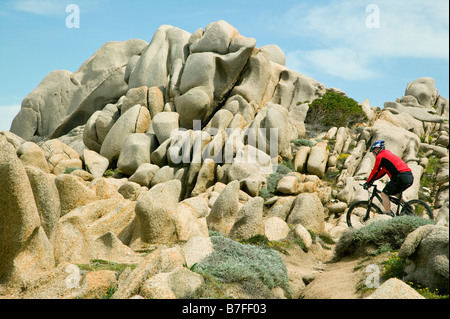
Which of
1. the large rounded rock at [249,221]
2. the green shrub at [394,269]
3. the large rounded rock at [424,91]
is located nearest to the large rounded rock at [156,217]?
the large rounded rock at [249,221]

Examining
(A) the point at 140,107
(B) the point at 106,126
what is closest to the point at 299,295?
(A) the point at 140,107

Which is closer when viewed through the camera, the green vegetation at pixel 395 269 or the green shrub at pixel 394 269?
the green vegetation at pixel 395 269

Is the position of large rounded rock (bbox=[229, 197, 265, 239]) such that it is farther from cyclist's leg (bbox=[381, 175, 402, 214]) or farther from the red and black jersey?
cyclist's leg (bbox=[381, 175, 402, 214])

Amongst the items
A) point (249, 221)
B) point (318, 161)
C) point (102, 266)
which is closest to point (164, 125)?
point (318, 161)

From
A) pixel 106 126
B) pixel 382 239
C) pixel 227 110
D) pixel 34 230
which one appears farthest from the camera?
pixel 106 126

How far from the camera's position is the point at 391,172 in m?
14.4

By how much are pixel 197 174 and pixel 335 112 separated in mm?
13852

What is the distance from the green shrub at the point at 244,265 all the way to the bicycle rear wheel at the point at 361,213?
4.11 metres

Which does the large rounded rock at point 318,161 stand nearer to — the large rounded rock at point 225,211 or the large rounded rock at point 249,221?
the large rounded rock at point 225,211

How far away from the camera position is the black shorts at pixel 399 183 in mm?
14164

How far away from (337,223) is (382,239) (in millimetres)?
10681

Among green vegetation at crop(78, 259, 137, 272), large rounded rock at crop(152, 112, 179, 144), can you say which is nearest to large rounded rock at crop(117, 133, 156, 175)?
large rounded rock at crop(152, 112, 179, 144)
